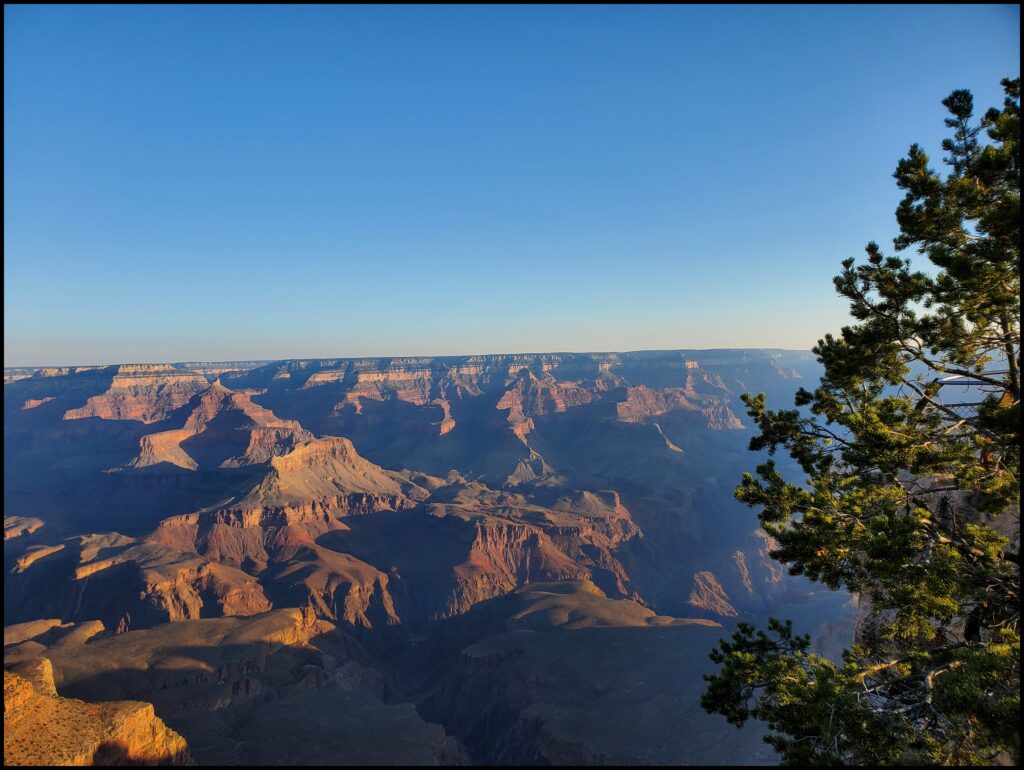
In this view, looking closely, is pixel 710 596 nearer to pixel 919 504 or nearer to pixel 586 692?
pixel 586 692

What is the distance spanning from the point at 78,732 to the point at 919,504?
3910 centimetres

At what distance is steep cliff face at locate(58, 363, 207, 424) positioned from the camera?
17912 centimetres

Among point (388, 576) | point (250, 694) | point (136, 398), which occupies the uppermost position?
point (136, 398)

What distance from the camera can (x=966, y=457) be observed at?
425 inches

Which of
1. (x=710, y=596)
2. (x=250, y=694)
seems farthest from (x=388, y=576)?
(x=710, y=596)

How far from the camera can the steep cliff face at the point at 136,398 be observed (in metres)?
179

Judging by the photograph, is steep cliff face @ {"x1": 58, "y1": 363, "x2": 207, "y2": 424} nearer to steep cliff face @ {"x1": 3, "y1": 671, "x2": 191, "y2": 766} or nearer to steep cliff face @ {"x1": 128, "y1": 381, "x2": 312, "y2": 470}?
steep cliff face @ {"x1": 128, "y1": 381, "x2": 312, "y2": 470}

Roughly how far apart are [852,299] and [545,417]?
608ft

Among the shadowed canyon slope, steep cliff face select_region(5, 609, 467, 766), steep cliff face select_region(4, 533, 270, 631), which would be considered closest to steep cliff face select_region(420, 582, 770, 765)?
the shadowed canyon slope

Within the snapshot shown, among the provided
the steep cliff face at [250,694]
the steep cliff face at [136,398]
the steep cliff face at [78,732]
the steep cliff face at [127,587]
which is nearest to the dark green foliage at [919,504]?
the steep cliff face at [78,732]

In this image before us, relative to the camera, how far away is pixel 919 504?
1120 cm

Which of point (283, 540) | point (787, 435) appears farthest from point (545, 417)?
point (787, 435)

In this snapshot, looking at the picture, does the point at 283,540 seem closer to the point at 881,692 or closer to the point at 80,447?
the point at 881,692

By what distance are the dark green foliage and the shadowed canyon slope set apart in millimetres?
33616
